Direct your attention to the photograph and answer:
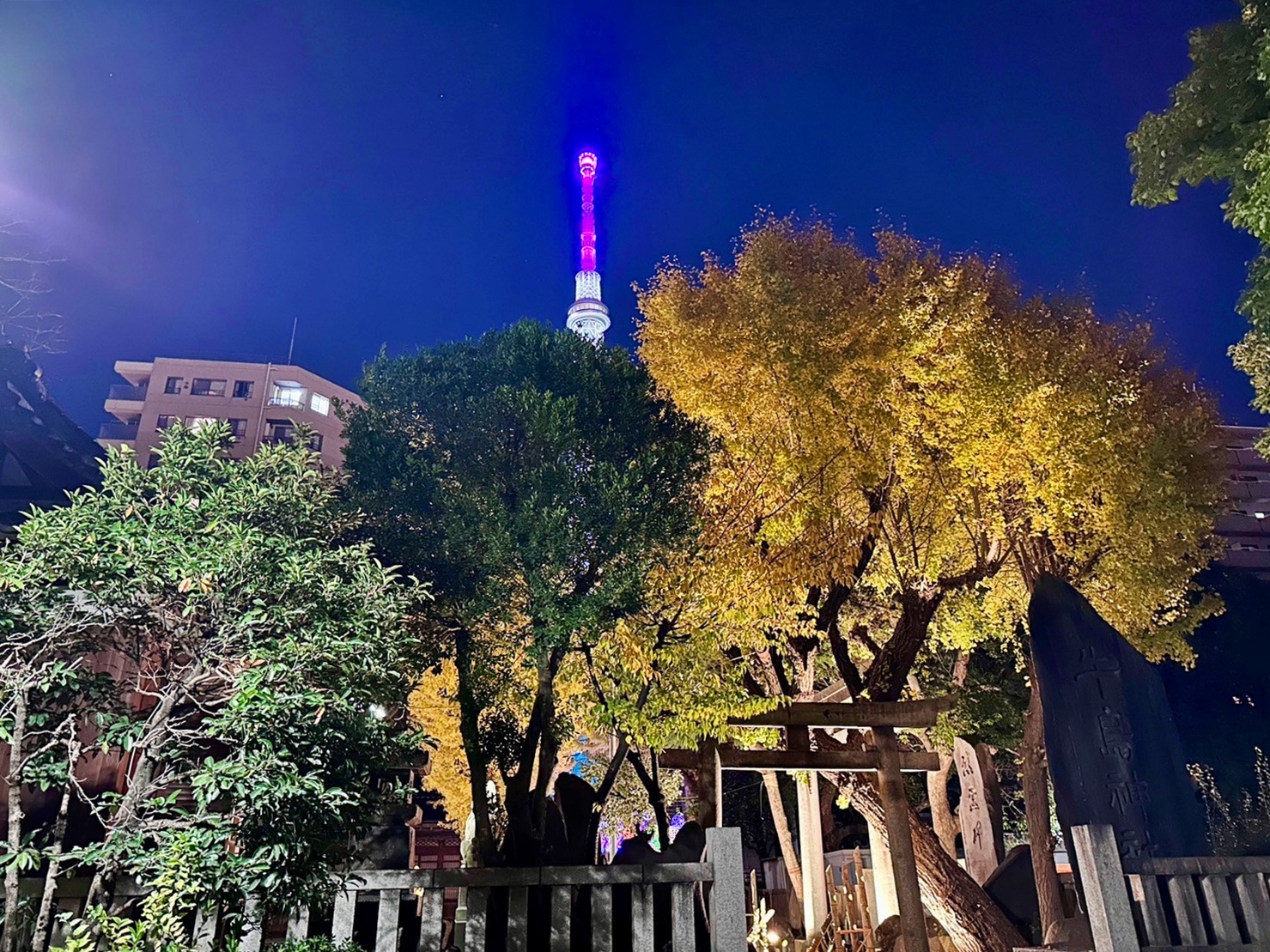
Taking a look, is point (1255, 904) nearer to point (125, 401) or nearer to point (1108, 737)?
point (1108, 737)

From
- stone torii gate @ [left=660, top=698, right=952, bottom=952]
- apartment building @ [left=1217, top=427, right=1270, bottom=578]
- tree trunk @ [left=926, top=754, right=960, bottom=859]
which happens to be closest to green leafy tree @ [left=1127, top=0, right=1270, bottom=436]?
stone torii gate @ [left=660, top=698, right=952, bottom=952]

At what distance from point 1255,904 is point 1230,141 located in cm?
760

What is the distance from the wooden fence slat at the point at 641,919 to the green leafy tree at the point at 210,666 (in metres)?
2.16

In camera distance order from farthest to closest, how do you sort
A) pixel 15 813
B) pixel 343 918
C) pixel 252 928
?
pixel 343 918
pixel 252 928
pixel 15 813

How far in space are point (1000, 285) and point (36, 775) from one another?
14.8m

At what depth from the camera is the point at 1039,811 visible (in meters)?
14.3

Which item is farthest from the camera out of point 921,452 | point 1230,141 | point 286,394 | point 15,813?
point 286,394

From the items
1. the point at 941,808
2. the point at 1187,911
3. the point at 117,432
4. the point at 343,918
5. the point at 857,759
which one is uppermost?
the point at 117,432

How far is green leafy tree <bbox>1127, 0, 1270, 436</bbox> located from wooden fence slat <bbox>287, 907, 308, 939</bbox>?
1016 cm

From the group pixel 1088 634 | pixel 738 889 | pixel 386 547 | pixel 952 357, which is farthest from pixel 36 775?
pixel 952 357

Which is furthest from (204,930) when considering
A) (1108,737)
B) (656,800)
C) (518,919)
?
(1108,737)

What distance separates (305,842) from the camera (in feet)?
16.1

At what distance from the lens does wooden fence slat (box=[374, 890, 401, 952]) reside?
6059 millimetres

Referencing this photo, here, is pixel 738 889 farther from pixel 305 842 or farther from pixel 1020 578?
pixel 1020 578
